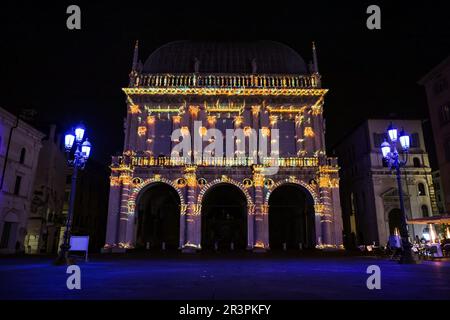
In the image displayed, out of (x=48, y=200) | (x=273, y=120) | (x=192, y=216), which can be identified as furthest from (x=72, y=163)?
(x=48, y=200)

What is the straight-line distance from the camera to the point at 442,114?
28922mm

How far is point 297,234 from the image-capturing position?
102ft

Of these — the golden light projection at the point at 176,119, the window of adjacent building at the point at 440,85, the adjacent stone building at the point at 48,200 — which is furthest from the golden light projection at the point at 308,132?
the adjacent stone building at the point at 48,200

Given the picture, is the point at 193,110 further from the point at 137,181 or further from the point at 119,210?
the point at 119,210

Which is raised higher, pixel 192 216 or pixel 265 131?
pixel 265 131

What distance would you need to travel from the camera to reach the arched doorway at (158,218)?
28.5 meters

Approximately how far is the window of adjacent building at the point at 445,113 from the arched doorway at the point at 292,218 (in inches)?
556

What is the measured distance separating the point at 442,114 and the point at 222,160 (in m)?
20.3

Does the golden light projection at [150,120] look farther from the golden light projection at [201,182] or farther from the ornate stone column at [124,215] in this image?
the golden light projection at [201,182]
